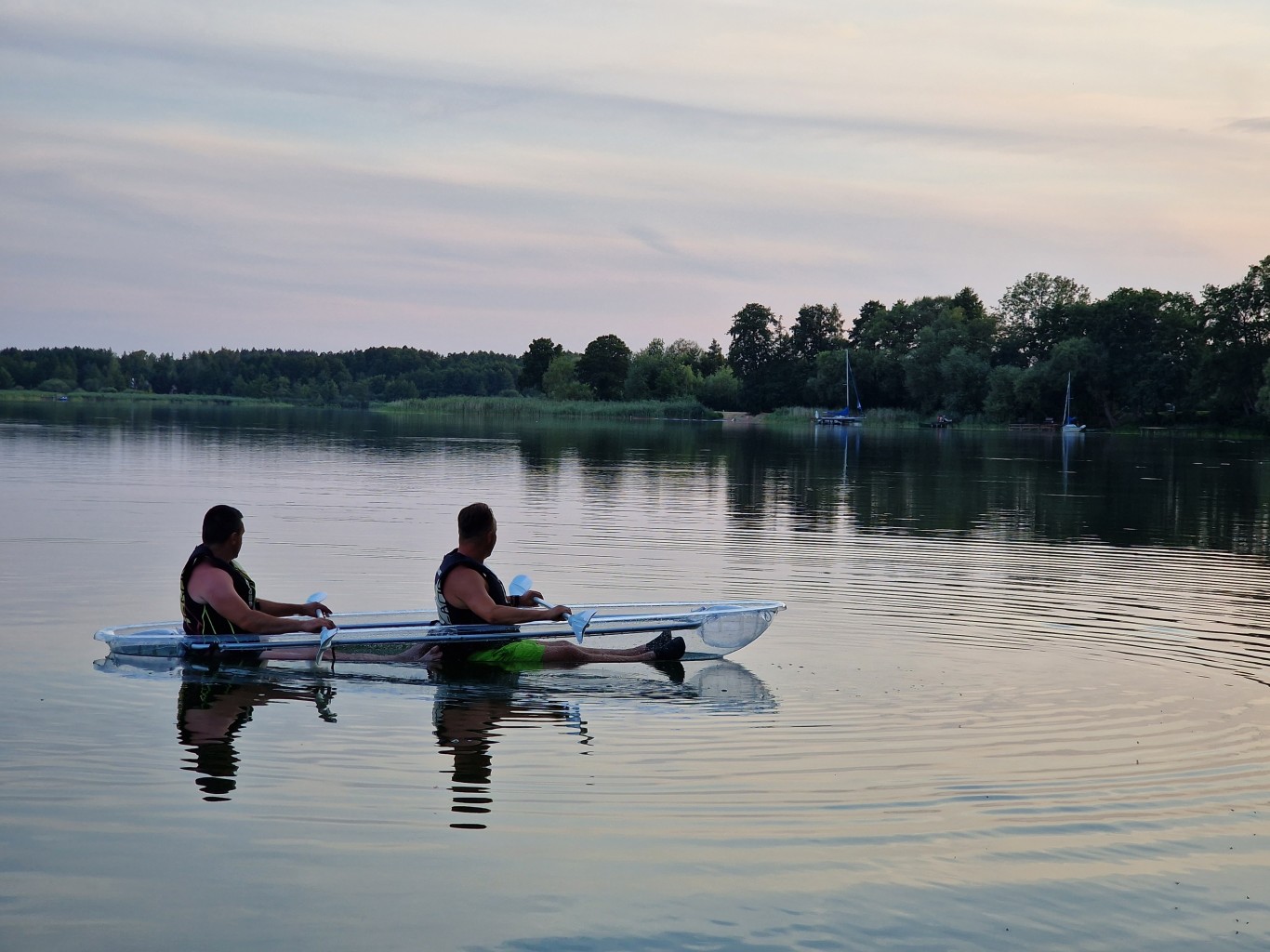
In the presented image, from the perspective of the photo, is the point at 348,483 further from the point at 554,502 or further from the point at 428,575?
the point at 428,575

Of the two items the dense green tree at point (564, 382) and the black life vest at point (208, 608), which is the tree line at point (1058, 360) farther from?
the black life vest at point (208, 608)

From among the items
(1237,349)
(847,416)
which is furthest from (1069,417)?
(847,416)

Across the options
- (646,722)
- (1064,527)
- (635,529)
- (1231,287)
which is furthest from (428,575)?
(1231,287)

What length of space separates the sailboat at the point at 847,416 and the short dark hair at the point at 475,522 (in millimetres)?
118362

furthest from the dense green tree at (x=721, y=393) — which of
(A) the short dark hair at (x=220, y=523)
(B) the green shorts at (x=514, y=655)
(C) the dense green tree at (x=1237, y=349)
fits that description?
(A) the short dark hair at (x=220, y=523)

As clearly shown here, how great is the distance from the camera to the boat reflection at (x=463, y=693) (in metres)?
9.79

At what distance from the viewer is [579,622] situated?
11.9 m

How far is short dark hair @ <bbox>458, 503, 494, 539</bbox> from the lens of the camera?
37.8 feet

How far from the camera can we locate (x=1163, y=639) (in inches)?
567

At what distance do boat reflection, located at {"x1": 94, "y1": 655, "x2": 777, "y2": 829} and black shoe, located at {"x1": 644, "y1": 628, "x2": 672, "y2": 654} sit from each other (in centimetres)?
19

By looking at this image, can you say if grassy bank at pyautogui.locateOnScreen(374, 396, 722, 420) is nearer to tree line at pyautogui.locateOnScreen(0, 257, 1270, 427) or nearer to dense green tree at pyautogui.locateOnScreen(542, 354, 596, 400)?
tree line at pyautogui.locateOnScreen(0, 257, 1270, 427)

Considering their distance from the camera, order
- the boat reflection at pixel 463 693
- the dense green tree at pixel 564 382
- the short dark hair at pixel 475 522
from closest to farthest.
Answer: the boat reflection at pixel 463 693
the short dark hair at pixel 475 522
the dense green tree at pixel 564 382

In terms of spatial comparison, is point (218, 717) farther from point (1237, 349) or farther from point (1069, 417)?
point (1069, 417)

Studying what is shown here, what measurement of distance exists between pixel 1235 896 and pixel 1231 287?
Result: 364ft
